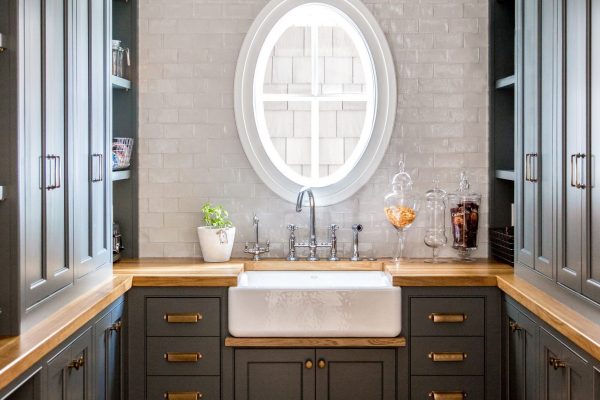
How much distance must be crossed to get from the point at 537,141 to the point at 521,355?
955mm

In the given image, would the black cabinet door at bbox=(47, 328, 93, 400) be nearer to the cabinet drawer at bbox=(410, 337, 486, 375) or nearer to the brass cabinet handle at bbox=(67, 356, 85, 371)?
the brass cabinet handle at bbox=(67, 356, 85, 371)

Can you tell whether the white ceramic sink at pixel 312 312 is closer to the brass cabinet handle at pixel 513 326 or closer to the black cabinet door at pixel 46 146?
the brass cabinet handle at pixel 513 326

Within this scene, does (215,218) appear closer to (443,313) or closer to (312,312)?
(312,312)

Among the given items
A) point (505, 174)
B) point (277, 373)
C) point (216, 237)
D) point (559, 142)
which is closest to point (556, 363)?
point (559, 142)

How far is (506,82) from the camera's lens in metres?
4.26

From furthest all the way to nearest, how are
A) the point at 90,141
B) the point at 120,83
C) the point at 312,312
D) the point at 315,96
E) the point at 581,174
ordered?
the point at 315,96, the point at 120,83, the point at 312,312, the point at 90,141, the point at 581,174

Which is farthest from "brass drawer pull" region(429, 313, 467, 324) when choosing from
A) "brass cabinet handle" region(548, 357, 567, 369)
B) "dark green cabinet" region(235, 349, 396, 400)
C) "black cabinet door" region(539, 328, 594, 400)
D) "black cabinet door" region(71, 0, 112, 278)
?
"black cabinet door" region(71, 0, 112, 278)

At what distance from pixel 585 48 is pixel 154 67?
2524 mm

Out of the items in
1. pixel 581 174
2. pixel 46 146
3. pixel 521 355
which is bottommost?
pixel 521 355

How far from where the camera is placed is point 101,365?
11.3ft

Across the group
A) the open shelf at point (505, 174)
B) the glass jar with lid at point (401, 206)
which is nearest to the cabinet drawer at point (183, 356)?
the glass jar with lid at point (401, 206)

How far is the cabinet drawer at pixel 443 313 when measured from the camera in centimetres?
392

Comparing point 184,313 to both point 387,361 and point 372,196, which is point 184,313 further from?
point 372,196

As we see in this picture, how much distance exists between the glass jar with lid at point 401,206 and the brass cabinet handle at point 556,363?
146 centimetres
